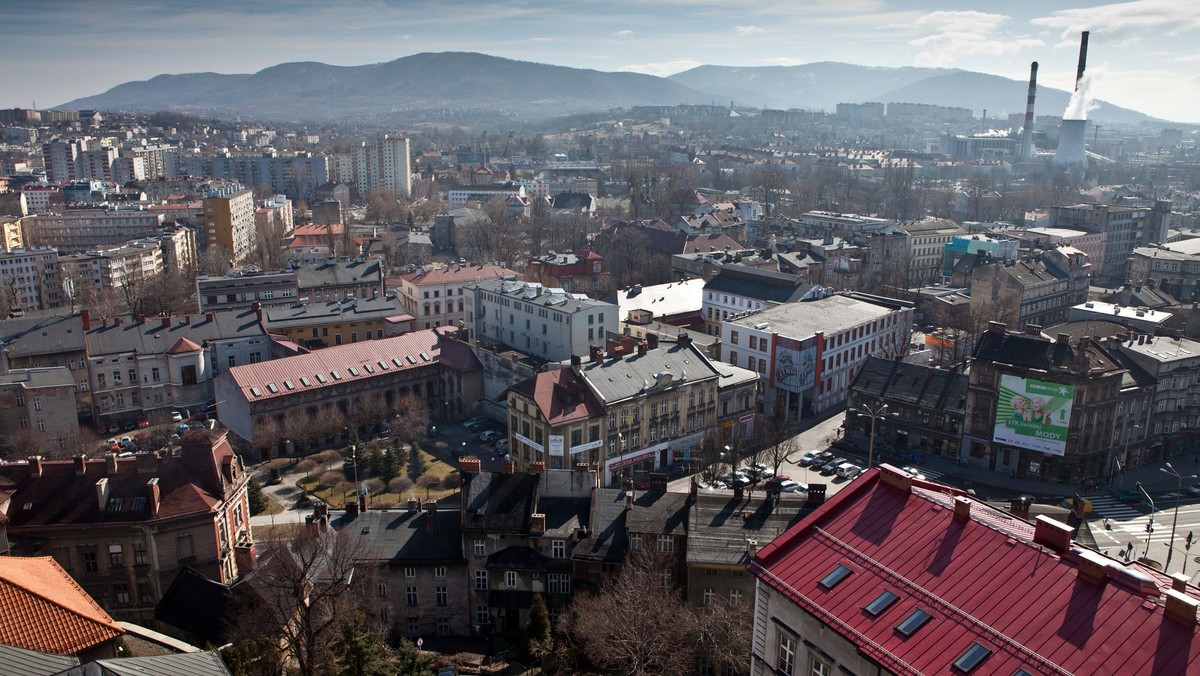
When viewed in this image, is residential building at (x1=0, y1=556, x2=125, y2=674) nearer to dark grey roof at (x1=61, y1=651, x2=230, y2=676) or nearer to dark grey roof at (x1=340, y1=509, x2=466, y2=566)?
dark grey roof at (x1=61, y1=651, x2=230, y2=676)

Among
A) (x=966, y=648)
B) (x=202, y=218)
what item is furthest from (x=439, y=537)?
(x=202, y=218)

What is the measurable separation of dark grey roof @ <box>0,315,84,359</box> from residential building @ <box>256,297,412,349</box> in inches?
558

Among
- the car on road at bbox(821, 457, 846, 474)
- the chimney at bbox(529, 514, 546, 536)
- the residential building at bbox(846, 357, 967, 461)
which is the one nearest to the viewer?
the chimney at bbox(529, 514, 546, 536)

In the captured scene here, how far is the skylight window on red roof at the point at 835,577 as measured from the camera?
23078mm

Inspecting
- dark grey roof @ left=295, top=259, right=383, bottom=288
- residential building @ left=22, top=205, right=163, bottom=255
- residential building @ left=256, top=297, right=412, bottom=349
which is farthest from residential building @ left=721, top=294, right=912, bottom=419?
residential building @ left=22, top=205, right=163, bottom=255

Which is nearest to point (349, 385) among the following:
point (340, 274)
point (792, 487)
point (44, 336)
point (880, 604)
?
point (44, 336)

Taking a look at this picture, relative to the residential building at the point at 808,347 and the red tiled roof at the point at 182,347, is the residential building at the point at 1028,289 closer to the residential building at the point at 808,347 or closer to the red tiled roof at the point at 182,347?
the residential building at the point at 808,347

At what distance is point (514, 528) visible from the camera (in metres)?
39.5

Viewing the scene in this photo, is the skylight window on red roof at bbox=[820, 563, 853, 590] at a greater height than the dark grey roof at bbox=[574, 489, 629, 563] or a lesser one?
greater

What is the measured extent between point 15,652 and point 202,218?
138 m

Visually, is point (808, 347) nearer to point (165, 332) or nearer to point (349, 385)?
point (349, 385)

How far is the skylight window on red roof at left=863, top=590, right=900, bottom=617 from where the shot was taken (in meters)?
21.7

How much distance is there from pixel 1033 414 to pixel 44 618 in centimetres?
5525

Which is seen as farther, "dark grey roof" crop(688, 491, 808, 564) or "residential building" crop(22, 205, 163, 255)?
"residential building" crop(22, 205, 163, 255)
